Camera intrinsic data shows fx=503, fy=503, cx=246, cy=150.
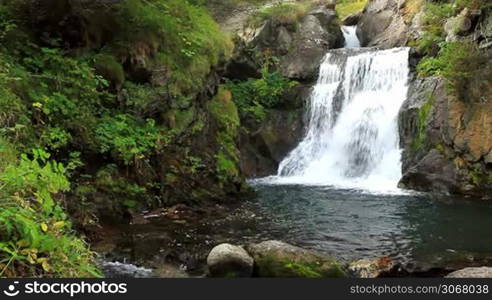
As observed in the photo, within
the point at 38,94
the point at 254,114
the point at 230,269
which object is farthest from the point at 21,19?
the point at 254,114

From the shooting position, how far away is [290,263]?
7004 mm

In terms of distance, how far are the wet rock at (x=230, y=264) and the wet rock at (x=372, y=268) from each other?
1655 mm

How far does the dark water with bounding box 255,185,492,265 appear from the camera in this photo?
8.74 m

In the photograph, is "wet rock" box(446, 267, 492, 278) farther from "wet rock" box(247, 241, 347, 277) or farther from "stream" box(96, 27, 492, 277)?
"wet rock" box(247, 241, 347, 277)

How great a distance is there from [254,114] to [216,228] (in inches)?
444

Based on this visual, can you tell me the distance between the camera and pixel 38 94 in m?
8.39

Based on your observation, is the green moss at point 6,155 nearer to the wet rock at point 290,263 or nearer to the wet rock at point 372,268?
the wet rock at point 290,263

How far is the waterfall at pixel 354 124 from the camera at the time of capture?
17739 millimetres

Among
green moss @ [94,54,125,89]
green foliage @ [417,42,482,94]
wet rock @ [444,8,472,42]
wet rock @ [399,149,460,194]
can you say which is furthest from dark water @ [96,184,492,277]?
wet rock @ [444,8,472,42]

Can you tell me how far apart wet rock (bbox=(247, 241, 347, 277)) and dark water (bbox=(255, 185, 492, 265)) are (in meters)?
1.33

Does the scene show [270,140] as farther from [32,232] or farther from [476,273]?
[32,232]

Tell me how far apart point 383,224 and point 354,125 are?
28.9ft

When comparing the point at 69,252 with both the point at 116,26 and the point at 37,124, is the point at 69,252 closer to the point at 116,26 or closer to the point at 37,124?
the point at 37,124

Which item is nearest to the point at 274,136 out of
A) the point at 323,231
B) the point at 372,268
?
the point at 323,231
